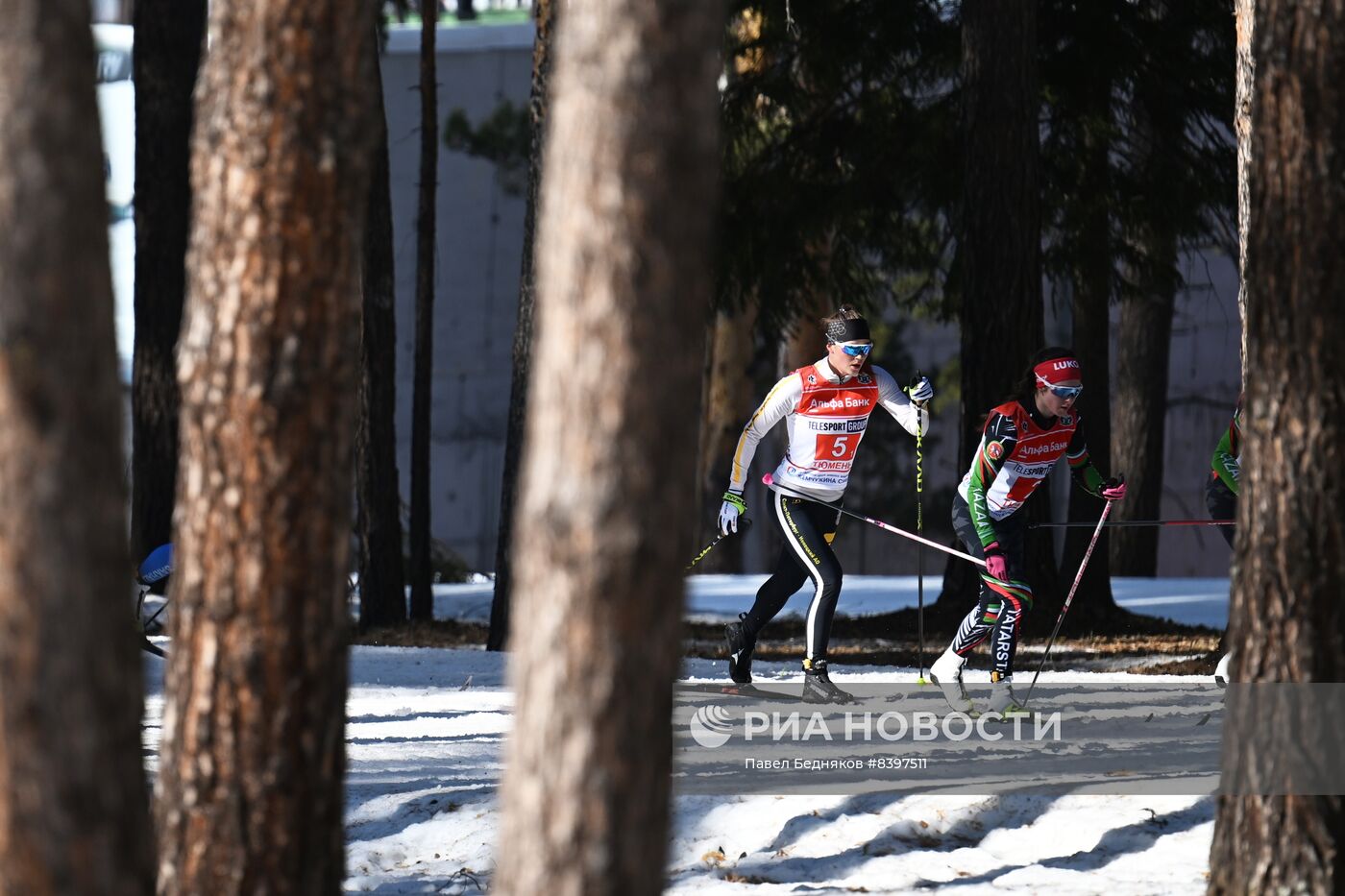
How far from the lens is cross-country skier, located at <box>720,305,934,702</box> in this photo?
9648mm

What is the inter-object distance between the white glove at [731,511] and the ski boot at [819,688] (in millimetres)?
814

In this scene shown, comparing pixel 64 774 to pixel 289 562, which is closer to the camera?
pixel 64 774

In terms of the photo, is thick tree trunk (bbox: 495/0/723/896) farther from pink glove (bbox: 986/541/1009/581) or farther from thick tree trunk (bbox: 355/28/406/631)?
thick tree trunk (bbox: 355/28/406/631)

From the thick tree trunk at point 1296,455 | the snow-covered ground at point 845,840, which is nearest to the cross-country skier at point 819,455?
the snow-covered ground at point 845,840

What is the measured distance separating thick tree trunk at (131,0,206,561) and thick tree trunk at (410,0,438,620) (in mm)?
2306

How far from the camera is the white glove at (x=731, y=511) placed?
974 centimetres

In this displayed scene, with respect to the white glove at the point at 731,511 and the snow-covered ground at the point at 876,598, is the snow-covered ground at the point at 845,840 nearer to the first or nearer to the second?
the white glove at the point at 731,511

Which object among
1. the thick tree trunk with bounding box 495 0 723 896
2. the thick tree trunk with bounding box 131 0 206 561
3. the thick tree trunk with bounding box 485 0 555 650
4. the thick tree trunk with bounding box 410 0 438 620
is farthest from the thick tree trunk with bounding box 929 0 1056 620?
the thick tree trunk with bounding box 495 0 723 896

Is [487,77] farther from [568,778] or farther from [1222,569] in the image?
[568,778]

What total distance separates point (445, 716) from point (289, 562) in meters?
5.64

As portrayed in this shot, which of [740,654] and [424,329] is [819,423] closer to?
[740,654]

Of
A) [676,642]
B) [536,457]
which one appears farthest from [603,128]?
[676,642]

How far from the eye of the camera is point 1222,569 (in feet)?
87.9

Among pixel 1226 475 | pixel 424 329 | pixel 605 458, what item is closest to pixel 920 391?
pixel 1226 475
